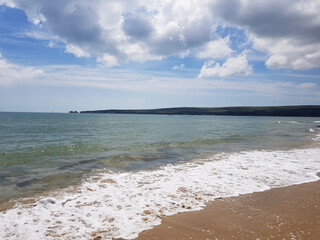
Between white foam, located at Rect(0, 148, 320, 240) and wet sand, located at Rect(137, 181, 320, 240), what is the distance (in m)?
0.53

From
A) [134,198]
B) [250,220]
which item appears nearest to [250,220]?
[250,220]

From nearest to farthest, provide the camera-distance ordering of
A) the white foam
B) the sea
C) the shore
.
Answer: the shore, the white foam, the sea

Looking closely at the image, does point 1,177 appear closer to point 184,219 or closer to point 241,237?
point 184,219

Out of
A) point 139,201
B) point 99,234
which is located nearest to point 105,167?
point 139,201

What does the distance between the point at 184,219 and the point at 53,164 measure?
1060 cm

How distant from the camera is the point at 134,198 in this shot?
793 cm

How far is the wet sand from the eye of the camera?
5.27m

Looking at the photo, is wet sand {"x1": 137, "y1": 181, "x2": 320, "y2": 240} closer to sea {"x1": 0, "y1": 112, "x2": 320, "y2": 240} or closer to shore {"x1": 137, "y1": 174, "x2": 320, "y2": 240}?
shore {"x1": 137, "y1": 174, "x2": 320, "y2": 240}

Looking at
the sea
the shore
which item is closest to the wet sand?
the shore

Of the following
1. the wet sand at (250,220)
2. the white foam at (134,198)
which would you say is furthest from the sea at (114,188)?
the wet sand at (250,220)

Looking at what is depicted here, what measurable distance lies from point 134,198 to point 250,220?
12.9ft

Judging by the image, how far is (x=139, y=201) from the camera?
7.62 meters

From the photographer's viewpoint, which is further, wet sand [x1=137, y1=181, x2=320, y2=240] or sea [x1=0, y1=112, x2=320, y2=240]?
sea [x1=0, y1=112, x2=320, y2=240]

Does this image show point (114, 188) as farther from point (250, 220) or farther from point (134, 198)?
point (250, 220)
